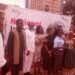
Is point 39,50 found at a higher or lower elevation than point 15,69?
higher

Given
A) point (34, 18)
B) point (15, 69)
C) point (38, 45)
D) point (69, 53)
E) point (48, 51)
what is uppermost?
point (34, 18)

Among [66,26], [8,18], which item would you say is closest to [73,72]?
[66,26]

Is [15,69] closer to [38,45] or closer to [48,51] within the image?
[38,45]

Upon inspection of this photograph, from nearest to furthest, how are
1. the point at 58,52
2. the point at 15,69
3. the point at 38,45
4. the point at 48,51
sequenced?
the point at 15,69 < the point at 38,45 < the point at 48,51 < the point at 58,52

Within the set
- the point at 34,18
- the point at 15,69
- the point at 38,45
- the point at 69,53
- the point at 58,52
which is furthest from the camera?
the point at 69,53

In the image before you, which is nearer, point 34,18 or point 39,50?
point 34,18

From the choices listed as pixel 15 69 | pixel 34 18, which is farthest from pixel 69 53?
pixel 15 69

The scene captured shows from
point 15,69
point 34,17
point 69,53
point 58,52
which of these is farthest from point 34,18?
point 69,53

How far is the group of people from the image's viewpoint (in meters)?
5.70

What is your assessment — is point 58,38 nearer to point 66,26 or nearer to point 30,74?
point 66,26

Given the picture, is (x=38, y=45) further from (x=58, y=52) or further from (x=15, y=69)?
(x=15, y=69)

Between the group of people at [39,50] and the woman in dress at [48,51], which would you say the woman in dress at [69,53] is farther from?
the woman in dress at [48,51]

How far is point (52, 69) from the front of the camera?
21.7 feet

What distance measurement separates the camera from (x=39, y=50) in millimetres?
6410
